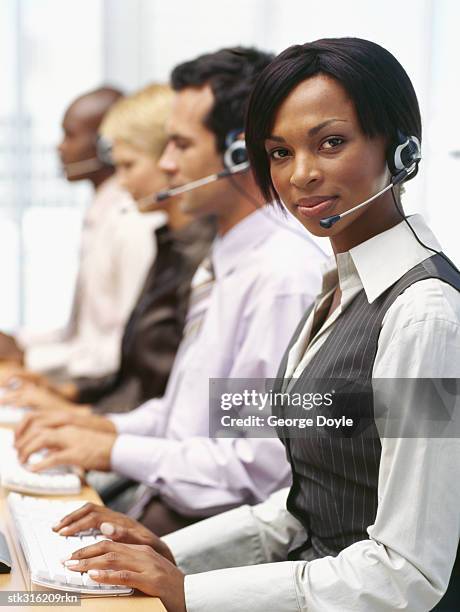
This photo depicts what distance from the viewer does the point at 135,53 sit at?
389 cm

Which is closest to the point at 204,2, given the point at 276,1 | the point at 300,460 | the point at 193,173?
the point at 276,1

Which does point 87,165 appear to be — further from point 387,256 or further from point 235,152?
point 387,256

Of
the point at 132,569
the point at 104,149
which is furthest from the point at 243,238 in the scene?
the point at 104,149

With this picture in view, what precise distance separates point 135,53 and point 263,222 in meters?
2.36

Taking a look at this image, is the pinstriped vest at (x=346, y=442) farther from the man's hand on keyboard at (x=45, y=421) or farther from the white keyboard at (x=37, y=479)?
the man's hand on keyboard at (x=45, y=421)

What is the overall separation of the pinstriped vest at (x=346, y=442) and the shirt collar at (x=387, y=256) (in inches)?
0.4

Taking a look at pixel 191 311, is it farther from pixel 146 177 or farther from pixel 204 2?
pixel 204 2

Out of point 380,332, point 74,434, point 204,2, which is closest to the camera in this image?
point 380,332

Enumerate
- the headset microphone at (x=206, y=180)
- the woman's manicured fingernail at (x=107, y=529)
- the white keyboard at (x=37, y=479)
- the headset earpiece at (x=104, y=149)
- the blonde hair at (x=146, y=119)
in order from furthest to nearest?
the headset earpiece at (x=104, y=149) < the blonde hair at (x=146, y=119) < the headset microphone at (x=206, y=180) < the white keyboard at (x=37, y=479) < the woman's manicured fingernail at (x=107, y=529)

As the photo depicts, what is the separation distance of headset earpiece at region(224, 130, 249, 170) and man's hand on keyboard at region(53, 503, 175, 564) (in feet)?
2.34

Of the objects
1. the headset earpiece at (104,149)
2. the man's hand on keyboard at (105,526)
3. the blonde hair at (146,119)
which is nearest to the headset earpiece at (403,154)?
the man's hand on keyboard at (105,526)

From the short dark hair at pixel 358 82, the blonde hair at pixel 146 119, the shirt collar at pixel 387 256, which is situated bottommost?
the blonde hair at pixel 146 119

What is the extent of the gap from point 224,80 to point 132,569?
98cm

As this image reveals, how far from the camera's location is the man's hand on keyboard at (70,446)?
160cm
